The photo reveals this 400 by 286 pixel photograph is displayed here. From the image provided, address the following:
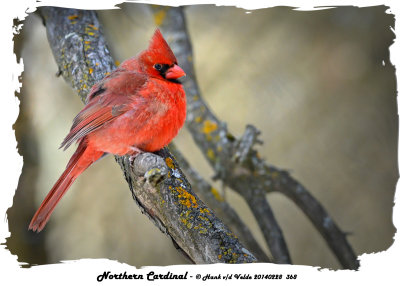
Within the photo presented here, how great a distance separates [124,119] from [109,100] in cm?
11

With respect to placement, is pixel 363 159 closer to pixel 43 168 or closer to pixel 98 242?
pixel 98 242

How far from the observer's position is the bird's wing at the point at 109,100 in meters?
1.82

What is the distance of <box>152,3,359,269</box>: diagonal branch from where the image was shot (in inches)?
109

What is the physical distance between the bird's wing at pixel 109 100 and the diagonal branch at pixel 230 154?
1011mm

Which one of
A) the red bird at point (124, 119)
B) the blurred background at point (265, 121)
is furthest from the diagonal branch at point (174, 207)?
the blurred background at point (265, 121)

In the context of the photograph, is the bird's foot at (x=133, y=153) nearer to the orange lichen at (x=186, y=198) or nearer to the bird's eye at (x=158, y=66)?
the orange lichen at (x=186, y=198)

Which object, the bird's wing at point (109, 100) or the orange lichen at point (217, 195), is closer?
the bird's wing at point (109, 100)

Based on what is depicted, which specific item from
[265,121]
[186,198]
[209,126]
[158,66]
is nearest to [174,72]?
[158,66]

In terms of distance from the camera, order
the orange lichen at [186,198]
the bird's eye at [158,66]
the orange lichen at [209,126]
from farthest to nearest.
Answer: the orange lichen at [209,126], the bird's eye at [158,66], the orange lichen at [186,198]

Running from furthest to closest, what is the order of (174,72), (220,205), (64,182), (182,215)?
(220,205)
(174,72)
(64,182)
(182,215)

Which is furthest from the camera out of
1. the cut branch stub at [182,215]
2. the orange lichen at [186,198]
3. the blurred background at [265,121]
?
the blurred background at [265,121]

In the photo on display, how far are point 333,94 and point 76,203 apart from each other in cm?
182

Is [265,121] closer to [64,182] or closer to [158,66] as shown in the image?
[158,66]

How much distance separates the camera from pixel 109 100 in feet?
6.14
